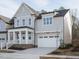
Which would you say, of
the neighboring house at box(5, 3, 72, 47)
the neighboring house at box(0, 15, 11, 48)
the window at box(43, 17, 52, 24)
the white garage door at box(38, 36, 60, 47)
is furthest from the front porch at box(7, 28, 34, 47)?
the window at box(43, 17, 52, 24)

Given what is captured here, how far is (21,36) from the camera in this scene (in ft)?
96.6

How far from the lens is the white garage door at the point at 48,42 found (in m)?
27.4

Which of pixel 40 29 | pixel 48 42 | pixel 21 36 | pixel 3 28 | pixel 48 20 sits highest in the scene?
pixel 48 20

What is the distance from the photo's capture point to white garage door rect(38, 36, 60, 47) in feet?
89.9

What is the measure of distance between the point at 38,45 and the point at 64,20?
22.8 ft

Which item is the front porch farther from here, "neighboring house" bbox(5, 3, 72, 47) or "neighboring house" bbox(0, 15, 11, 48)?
"neighboring house" bbox(0, 15, 11, 48)

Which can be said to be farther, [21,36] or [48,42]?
[21,36]

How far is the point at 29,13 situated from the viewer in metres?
30.4

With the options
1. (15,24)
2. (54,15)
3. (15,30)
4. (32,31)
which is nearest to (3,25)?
(15,24)

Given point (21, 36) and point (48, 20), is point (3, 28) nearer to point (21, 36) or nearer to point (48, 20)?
point (21, 36)

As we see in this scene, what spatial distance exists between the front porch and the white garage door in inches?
70.6

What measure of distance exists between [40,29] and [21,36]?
3982 mm

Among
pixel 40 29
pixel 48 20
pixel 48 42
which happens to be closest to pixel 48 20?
pixel 48 20

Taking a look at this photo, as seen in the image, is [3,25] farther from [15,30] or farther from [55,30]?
[55,30]
